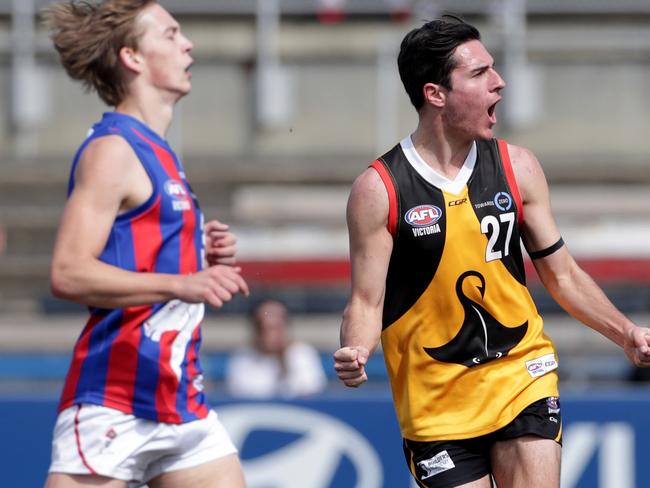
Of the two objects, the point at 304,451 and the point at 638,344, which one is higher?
the point at 638,344

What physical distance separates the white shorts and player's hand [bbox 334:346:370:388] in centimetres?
65

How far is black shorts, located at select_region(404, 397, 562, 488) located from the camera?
4.13 m

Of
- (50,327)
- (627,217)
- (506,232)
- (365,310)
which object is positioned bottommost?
(50,327)

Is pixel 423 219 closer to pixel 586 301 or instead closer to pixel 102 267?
pixel 586 301

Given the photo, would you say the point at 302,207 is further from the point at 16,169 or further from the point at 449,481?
the point at 449,481

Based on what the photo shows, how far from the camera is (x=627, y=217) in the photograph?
37.7 feet

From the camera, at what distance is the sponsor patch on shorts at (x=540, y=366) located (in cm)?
421

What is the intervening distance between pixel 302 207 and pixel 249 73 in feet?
6.72

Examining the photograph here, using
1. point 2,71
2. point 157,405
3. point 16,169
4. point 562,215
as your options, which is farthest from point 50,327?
point 157,405

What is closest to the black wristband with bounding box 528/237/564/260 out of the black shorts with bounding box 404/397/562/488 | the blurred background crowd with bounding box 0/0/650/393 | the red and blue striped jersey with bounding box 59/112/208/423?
the black shorts with bounding box 404/397/562/488

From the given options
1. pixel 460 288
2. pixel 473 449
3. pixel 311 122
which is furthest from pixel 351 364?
pixel 311 122

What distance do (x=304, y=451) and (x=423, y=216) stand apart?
312cm

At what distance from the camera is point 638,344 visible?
409 centimetres

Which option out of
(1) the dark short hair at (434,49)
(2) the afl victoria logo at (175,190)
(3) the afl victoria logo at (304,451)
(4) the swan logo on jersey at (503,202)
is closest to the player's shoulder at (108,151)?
(2) the afl victoria logo at (175,190)
